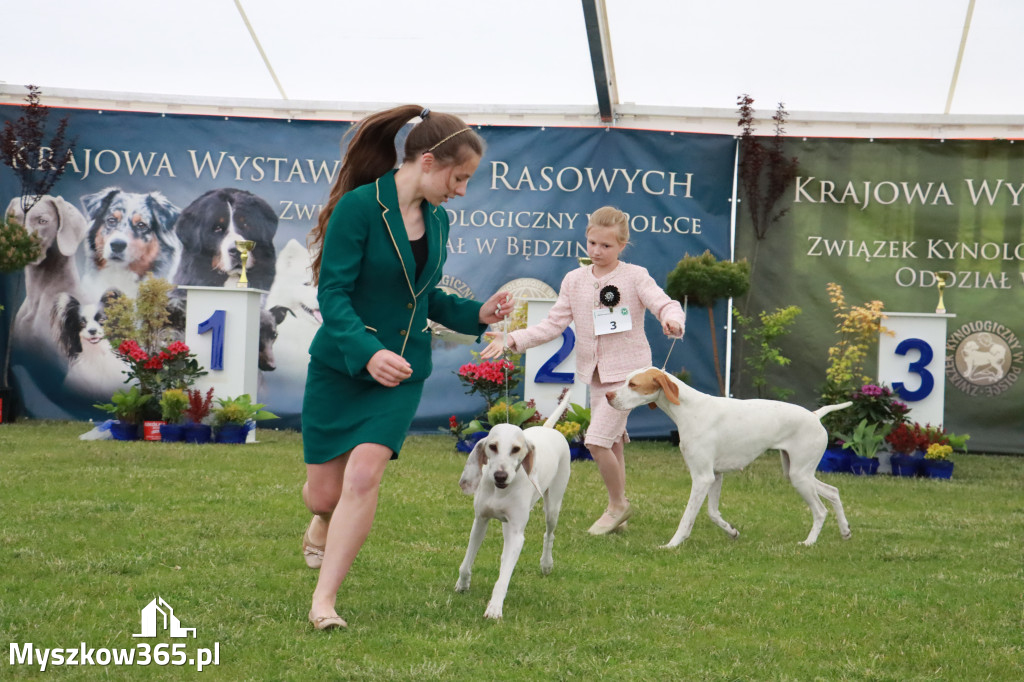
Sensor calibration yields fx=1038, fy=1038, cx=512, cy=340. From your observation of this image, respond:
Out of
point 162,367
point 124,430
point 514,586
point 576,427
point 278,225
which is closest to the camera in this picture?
point 514,586

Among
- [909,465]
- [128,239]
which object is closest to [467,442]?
[909,465]

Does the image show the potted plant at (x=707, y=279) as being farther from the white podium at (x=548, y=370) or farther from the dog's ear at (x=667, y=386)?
the dog's ear at (x=667, y=386)

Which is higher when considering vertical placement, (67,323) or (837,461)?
(67,323)

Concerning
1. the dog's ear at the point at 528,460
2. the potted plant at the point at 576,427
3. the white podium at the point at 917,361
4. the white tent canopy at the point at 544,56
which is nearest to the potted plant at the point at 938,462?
the white podium at the point at 917,361

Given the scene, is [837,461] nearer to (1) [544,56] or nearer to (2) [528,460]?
(1) [544,56]

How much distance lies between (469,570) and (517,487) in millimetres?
433

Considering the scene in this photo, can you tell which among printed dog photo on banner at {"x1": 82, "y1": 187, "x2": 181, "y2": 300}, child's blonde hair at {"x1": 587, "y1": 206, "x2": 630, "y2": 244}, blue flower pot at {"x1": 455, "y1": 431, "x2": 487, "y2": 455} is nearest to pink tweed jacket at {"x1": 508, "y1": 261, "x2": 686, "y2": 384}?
child's blonde hair at {"x1": 587, "y1": 206, "x2": 630, "y2": 244}

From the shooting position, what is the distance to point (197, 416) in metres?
9.78

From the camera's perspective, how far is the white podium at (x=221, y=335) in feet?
33.0

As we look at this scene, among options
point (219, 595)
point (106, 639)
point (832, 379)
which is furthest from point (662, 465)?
point (106, 639)

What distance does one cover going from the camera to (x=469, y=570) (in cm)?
414

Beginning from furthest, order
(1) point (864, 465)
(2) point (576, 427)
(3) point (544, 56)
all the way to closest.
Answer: (3) point (544, 56)
(2) point (576, 427)
(1) point (864, 465)

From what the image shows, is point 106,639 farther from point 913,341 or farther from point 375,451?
point 913,341

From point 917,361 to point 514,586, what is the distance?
21.9ft
